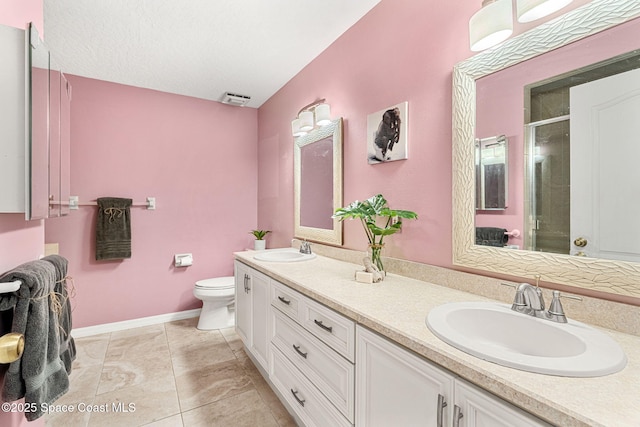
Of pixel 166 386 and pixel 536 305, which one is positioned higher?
pixel 536 305

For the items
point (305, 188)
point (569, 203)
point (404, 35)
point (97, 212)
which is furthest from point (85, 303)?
point (569, 203)

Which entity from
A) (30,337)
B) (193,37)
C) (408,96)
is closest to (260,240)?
(193,37)

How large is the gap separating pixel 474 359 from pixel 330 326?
0.63 metres

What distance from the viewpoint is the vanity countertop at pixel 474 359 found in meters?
0.53

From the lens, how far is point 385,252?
5.66 ft

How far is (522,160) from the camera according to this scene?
1.11 meters

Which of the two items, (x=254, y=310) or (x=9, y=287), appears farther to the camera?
(x=254, y=310)

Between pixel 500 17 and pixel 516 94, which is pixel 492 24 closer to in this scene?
pixel 500 17

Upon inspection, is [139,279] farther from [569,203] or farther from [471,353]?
[569,203]

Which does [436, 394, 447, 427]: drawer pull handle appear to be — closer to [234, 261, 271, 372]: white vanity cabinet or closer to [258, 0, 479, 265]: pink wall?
[258, 0, 479, 265]: pink wall

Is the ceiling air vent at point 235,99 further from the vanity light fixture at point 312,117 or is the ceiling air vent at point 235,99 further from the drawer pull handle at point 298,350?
the drawer pull handle at point 298,350

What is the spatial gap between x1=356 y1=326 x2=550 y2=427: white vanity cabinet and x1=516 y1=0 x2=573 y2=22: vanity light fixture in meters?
1.22

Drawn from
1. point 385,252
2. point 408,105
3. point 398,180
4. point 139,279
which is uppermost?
point 408,105

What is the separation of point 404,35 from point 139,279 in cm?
315
